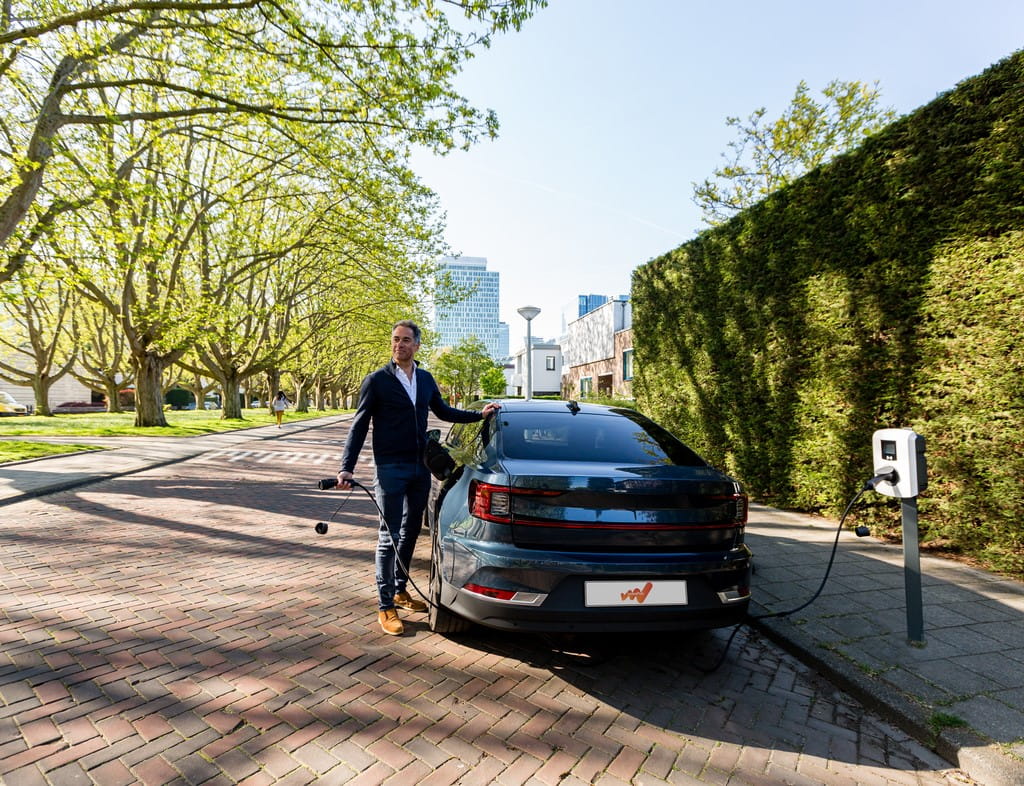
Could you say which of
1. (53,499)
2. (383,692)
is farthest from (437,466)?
(53,499)

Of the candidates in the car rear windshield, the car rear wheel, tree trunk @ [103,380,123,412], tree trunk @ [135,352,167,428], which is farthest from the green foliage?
the car rear wheel

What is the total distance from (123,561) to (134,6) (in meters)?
6.90

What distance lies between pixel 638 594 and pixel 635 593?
18 mm

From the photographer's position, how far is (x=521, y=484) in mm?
2594

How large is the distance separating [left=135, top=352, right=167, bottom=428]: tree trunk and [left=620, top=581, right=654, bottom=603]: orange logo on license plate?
2225cm

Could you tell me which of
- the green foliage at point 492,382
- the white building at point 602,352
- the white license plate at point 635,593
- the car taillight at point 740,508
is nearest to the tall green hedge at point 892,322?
the car taillight at point 740,508

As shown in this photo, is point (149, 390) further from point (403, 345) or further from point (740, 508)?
point (740, 508)

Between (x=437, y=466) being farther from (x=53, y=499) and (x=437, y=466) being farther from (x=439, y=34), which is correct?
(x=439, y=34)

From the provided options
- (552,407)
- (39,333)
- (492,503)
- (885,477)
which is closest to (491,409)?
(552,407)

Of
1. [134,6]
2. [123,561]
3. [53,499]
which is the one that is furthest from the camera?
[53,499]

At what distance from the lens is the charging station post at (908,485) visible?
3018mm

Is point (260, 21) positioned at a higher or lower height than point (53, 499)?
higher

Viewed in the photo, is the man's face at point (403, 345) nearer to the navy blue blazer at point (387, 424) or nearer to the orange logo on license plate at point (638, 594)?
the navy blue blazer at point (387, 424)

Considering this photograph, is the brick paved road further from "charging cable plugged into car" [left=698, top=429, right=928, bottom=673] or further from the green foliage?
the green foliage
